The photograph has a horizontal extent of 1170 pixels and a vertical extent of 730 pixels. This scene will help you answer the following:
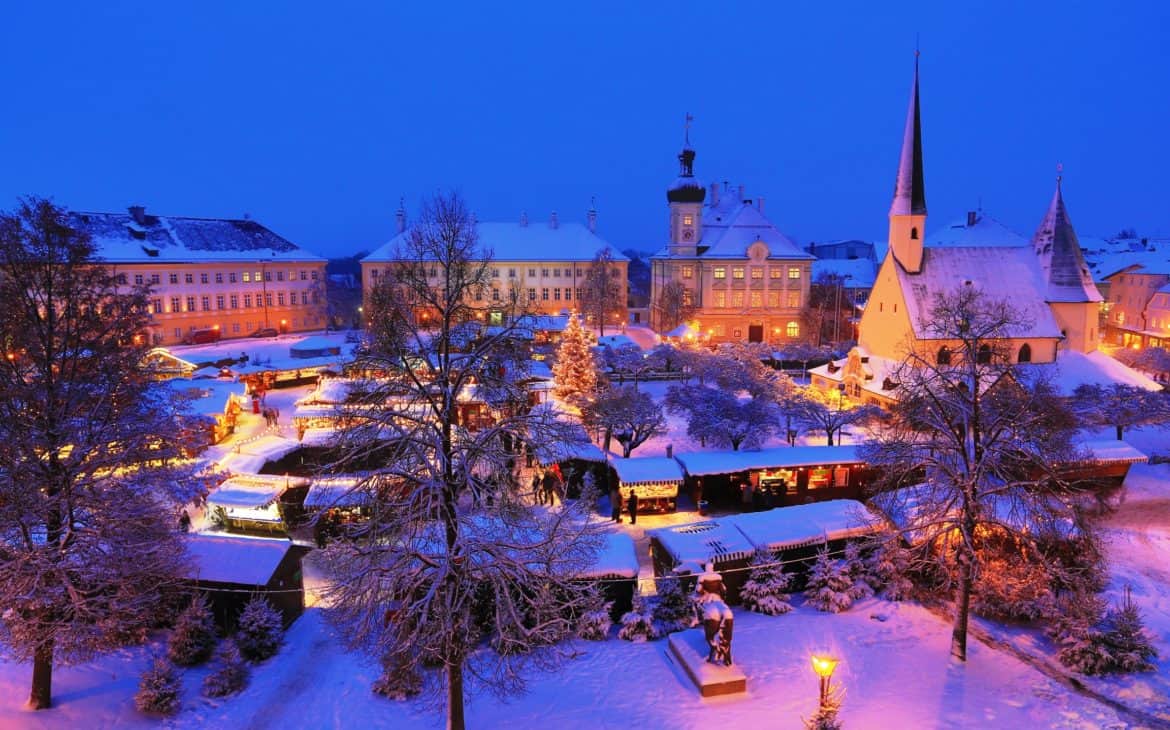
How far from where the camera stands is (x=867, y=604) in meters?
15.8

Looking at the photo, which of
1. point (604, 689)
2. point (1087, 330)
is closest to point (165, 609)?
point (604, 689)

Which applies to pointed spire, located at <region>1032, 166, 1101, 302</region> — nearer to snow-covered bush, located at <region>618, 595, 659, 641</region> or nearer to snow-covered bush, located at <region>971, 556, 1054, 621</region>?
snow-covered bush, located at <region>971, 556, 1054, 621</region>

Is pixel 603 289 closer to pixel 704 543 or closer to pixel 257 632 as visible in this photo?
pixel 704 543

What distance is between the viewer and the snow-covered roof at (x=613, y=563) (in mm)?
14758

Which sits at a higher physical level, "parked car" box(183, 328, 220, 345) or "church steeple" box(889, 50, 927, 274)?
"church steeple" box(889, 50, 927, 274)

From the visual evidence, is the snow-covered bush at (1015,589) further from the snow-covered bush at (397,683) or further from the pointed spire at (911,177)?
the pointed spire at (911,177)

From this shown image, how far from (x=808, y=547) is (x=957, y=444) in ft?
14.9

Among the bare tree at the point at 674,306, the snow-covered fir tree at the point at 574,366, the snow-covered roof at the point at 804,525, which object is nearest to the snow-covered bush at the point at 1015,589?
the snow-covered roof at the point at 804,525

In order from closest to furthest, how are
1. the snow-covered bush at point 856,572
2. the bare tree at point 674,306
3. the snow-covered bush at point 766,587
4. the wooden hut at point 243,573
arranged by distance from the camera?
the wooden hut at point 243,573 → the snow-covered bush at point 766,587 → the snow-covered bush at point 856,572 → the bare tree at point 674,306

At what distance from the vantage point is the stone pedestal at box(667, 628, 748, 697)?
12.2m

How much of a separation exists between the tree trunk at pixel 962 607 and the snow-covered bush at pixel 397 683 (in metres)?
9.96

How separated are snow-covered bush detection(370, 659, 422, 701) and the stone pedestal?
477 centimetres

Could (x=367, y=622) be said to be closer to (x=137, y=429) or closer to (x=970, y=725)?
(x=137, y=429)

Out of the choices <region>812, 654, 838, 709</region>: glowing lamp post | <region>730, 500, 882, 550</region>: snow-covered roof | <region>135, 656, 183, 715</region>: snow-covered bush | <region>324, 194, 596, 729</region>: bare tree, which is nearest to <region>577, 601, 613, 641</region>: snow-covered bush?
<region>324, 194, 596, 729</region>: bare tree
